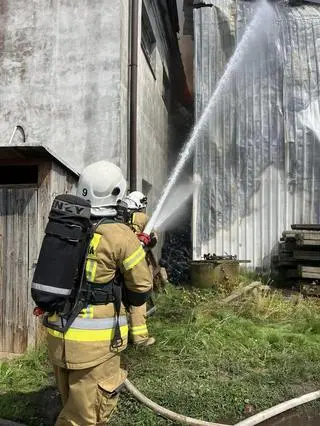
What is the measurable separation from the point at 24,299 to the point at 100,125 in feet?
9.14

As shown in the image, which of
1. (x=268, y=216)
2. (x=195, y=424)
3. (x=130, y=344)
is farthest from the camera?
(x=268, y=216)

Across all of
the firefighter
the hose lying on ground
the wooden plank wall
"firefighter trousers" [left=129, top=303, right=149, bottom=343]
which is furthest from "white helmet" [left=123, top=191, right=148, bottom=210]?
the hose lying on ground

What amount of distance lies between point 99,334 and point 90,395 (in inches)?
13.2

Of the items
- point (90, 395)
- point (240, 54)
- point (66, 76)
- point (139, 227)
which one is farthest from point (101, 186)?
point (240, 54)

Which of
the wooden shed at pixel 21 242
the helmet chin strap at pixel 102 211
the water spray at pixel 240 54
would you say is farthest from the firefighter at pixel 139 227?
the water spray at pixel 240 54

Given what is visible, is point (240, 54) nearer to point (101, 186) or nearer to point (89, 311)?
point (101, 186)

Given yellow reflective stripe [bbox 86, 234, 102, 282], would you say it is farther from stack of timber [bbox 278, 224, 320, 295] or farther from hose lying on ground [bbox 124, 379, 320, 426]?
stack of timber [bbox 278, 224, 320, 295]

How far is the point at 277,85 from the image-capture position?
9016mm

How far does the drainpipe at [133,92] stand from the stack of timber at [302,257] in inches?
114

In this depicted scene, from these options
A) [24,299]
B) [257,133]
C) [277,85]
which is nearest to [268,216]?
[257,133]

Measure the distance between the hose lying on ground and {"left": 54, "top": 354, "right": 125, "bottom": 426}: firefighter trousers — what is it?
85 centimetres

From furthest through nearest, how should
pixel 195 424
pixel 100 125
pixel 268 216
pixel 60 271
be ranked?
pixel 268 216, pixel 100 125, pixel 195 424, pixel 60 271

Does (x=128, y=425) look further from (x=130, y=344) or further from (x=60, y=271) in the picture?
(x=60, y=271)

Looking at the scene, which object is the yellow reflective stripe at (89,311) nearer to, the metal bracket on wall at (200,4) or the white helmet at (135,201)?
the white helmet at (135,201)
